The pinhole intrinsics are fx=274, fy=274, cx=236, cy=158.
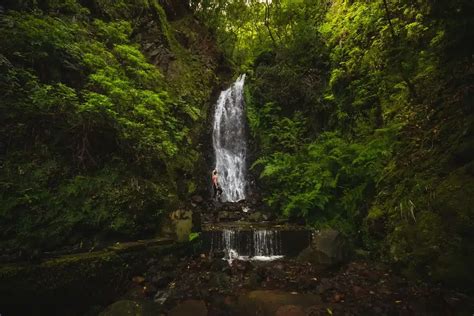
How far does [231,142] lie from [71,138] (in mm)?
9121

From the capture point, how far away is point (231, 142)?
48.3 feet

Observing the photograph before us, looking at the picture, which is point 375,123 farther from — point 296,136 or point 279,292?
point 279,292

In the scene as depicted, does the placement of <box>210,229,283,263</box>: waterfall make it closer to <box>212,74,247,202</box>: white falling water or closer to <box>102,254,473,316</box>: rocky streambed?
<box>102,254,473,316</box>: rocky streambed

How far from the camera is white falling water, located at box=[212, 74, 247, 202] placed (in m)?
13.4

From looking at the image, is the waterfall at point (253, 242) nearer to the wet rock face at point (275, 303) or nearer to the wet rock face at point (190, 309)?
the wet rock face at point (275, 303)

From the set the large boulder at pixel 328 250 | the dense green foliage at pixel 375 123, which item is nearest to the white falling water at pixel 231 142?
the dense green foliage at pixel 375 123

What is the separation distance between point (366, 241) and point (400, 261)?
1.38m

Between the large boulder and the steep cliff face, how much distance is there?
392 cm

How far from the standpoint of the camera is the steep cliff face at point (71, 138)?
5.13 meters

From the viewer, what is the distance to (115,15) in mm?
11922

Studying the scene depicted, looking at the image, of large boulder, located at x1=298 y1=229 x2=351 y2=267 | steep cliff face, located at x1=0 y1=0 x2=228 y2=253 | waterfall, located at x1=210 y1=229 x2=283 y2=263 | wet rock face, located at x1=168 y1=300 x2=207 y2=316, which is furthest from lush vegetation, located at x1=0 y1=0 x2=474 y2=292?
wet rock face, located at x1=168 y1=300 x2=207 y2=316

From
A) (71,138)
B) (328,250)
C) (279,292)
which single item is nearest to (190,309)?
(279,292)

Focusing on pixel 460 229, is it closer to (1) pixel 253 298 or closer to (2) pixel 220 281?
(1) pixel 253 298

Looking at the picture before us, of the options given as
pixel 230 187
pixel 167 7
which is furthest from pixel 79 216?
pixel 167 7
